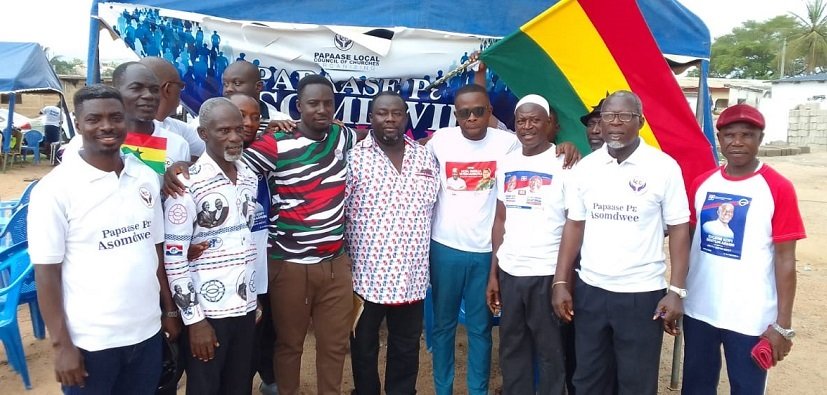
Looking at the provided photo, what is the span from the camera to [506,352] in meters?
3.12

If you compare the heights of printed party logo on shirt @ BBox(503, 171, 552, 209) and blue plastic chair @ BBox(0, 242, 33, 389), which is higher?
printed party logo on shirt @ BBox(503, 171, 552, 209)

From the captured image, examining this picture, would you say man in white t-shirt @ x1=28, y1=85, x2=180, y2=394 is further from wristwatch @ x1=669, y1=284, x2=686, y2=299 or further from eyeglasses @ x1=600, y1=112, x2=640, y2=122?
wristwatch @ x1=669, y1=284, x2=686, y2=299

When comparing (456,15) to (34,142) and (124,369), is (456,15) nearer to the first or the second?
(124,369)

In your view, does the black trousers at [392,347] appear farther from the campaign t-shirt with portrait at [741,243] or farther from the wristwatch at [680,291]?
the campaign t-shirt with portrait at [741,243]

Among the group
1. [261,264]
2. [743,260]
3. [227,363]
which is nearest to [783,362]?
[743,260]

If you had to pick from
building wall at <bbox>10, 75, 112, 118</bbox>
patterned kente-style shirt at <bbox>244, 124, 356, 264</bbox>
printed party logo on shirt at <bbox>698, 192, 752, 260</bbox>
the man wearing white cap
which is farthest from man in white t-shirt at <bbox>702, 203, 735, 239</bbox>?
building wall at <bbox>10, 75, 112, 118</bbox>

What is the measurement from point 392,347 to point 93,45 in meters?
2.79

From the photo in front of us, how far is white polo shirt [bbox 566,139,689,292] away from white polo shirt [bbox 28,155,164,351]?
6.44 feet

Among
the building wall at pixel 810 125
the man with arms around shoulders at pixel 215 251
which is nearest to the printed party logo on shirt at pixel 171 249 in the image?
the man with arms around shoulders at pixel 215 251

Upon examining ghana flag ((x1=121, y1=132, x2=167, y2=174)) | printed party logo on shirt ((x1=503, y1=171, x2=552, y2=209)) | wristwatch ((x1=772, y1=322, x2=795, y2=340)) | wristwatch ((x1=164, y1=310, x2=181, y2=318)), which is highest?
ghana flag ((x1=121, y1=132, x2=167, y2=174))

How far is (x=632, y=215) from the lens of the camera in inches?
101

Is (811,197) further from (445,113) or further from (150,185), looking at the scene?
(150,185)

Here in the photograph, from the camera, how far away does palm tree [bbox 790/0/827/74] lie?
1652 inches

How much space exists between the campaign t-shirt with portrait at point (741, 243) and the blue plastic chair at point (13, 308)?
394cm
